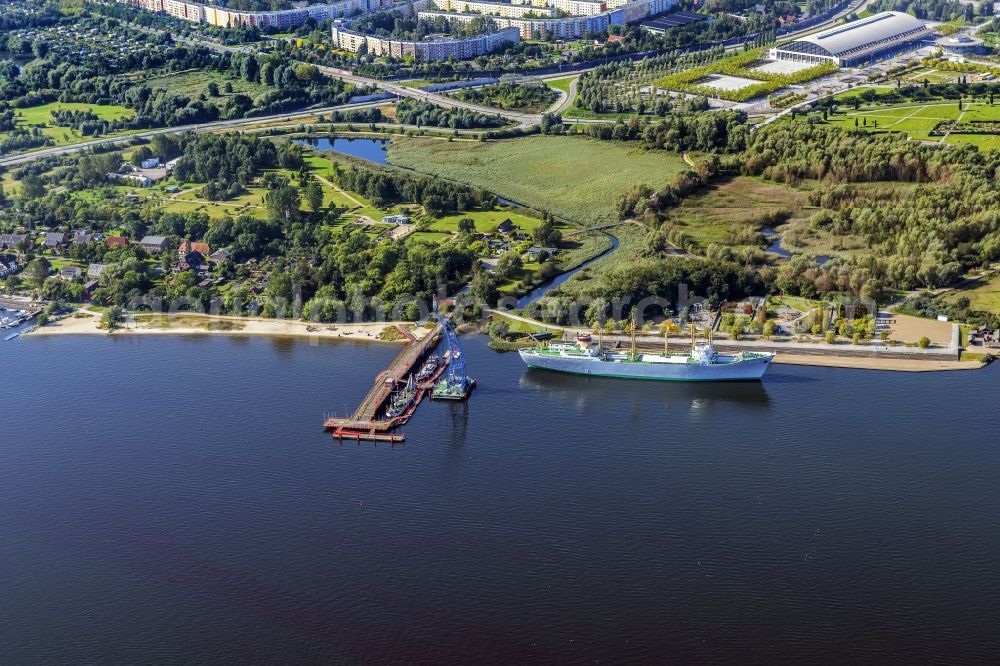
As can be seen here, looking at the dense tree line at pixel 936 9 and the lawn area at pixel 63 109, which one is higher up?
the dense tree line at pixel 936 9

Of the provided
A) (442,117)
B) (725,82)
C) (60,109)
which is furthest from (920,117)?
(60,109)

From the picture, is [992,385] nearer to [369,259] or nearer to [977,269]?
[977,269]

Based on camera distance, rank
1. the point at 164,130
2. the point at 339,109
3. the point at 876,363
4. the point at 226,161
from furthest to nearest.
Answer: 1. the point at 339,109
2. the point at 164,130
3. the point at 226,161
4. the point at 876,363

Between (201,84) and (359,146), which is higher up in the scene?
(201,84)

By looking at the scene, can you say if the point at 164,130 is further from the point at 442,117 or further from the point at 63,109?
the point at 442,117

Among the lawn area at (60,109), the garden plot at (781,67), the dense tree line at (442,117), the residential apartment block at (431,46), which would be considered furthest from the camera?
the residential apartment block at (431,46)

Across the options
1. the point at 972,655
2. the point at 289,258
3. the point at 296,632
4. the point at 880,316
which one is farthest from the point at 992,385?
the point at 289,258

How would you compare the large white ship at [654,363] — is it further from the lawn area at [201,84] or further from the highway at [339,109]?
the lawn area at [201,84]

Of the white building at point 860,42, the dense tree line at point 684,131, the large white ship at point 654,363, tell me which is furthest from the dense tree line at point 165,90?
the large white ship at point 654,363
